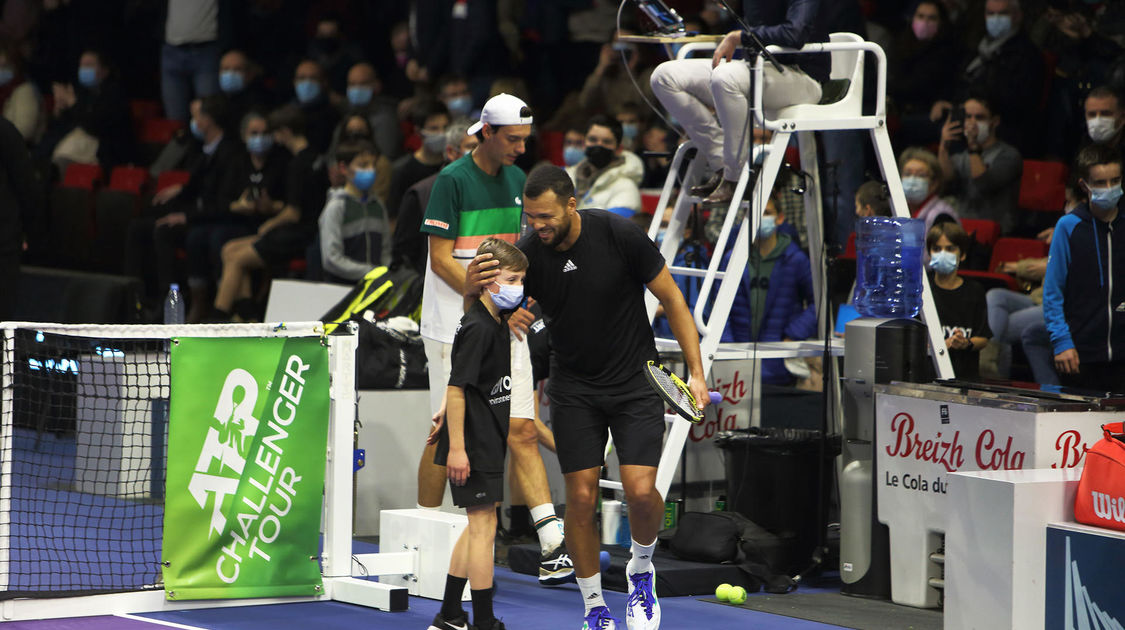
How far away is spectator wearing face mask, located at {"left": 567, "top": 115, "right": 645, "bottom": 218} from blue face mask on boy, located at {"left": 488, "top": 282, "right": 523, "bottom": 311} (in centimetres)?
428

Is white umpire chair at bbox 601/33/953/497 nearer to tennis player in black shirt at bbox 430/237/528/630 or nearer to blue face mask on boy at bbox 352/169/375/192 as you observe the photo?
tennis player in black shirt at bbox 430/237/528/630

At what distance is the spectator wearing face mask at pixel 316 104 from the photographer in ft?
47.1

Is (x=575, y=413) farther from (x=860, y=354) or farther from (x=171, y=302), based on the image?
(x=171, y=302)

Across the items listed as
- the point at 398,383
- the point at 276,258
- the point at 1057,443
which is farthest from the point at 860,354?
the point at 276,258

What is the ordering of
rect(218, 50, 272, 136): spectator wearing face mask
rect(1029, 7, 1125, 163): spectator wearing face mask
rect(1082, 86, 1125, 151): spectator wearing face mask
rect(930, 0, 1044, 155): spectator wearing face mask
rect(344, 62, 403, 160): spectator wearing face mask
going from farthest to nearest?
rect(218, 50, 272, 136): spectator wearing face mask < rect(344, 62, 403, 160): spectator wearing face mask < rect(930, 0, 1044, 155): spectator wearing face mask < rect(1029, 7, 1125, 163): spectator wearing face mask < rect(1082, 86, 1125, 151): spectator wearing face mask

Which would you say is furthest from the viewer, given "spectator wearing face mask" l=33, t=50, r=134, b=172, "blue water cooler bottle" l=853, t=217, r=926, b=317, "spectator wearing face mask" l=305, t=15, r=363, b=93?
"spectator wearing face mask" l=33, t=50, r=134, b=172

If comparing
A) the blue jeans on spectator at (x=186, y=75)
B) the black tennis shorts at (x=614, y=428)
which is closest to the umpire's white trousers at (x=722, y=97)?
the black tennis shorts at (x=614, y=428)

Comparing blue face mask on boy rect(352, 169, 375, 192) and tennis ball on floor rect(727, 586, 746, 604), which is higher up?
blue face mask on boy rect(352, 169, 375, 192)

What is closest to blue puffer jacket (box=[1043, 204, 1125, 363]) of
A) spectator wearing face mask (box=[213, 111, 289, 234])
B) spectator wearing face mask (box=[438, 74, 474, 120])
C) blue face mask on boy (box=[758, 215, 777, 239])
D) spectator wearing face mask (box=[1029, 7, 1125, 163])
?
blue face mask on boy (box=[758, 215, 777, 239])

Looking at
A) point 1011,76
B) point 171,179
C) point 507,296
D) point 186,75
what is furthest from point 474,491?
point 186,75

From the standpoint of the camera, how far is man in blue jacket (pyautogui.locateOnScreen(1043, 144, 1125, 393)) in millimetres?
7656

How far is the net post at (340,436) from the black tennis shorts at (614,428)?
1128 mm

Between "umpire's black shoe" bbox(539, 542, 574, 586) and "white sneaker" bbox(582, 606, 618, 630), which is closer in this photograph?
"white sneaker" bbox(582, 606, 618, 630)

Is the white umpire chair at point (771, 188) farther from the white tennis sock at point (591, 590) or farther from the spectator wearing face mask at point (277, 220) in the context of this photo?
the spectator wearing face mask at point (277, 220)
